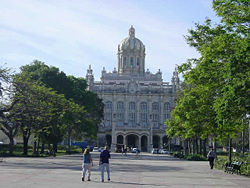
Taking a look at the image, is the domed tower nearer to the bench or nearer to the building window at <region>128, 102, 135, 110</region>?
the building window at <region>128, 102, 135, 110</region>

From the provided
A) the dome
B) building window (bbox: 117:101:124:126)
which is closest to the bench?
building window (bbox: 117:101:124:126)

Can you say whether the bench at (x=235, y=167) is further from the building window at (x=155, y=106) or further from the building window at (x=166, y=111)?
the building window at (x=155, y=106)

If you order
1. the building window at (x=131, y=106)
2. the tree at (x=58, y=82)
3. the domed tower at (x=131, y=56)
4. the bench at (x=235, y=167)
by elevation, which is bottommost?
the bench at (x=235, y=167)

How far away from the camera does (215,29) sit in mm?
25969

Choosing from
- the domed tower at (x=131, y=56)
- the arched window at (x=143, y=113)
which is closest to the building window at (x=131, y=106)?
the arched window at (x=143, y=113)

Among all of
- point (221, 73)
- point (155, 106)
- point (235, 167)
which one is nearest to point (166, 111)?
point (155, 106)

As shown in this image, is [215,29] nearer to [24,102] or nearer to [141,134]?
[24,102]

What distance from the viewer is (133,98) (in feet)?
437

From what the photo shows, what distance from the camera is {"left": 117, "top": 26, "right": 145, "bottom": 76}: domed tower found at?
136625 millimetres

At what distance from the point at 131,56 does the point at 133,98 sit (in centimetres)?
1420

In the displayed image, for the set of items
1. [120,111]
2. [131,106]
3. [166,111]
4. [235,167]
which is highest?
[131,106]

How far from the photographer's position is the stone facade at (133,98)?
414ft

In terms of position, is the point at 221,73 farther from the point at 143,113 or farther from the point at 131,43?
the point at 131,43

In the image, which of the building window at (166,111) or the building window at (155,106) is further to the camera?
the building window at (155,106)
